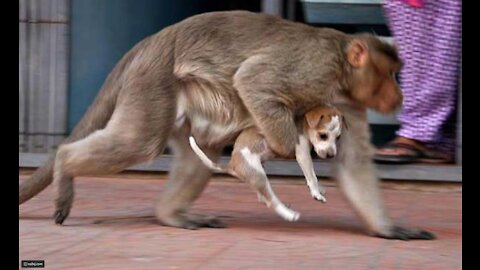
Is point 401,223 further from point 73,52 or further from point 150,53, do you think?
point 73,52

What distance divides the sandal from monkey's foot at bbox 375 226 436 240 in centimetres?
220

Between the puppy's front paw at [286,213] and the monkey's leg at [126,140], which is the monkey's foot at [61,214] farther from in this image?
the puppy's front paw at [286,213]

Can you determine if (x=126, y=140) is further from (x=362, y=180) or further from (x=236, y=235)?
(x=362, y=180)

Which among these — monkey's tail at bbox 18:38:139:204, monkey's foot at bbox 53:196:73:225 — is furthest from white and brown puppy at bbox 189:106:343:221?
monkey's foot at bbox 53:196:73:225

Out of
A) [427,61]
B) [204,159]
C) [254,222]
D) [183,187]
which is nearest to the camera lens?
[204,159]

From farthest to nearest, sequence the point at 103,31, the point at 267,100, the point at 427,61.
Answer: the point at 103,31
the point at 427,61
the point at 267,100

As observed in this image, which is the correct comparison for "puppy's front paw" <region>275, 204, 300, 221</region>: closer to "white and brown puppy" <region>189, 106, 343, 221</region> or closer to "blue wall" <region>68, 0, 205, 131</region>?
"white and brown puppy" <region>189, 106, 343, 221</region>

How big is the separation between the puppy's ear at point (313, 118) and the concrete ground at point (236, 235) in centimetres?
68

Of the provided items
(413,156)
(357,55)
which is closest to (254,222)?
(357,55)

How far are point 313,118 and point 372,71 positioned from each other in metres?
0.48

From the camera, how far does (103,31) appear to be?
9609mm

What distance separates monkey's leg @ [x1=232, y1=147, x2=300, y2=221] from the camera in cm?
672

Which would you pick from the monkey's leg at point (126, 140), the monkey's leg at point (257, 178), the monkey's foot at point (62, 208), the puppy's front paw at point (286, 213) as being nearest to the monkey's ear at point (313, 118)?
the monkey's leg at point (257, 178)
